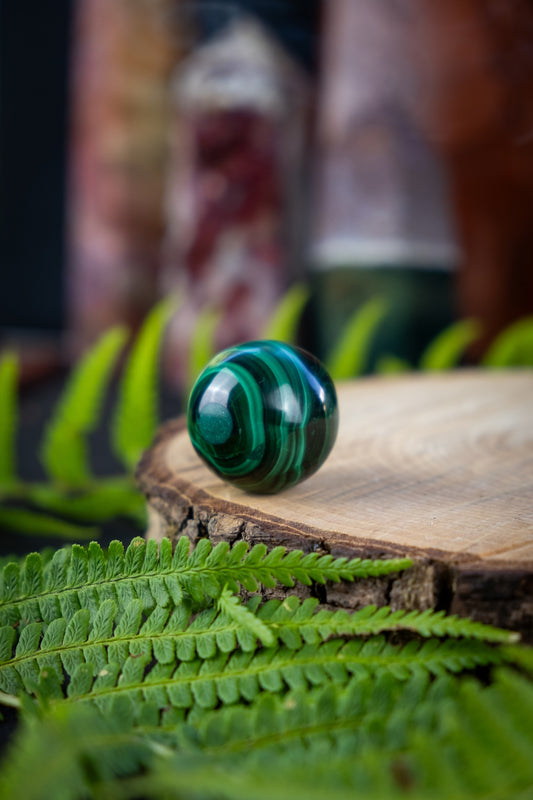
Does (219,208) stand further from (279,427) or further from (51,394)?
(279,427)

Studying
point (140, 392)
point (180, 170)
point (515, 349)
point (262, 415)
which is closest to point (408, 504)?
point (262, 415)

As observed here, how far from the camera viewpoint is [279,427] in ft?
1.94

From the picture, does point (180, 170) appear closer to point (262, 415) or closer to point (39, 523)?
point (39, 523)

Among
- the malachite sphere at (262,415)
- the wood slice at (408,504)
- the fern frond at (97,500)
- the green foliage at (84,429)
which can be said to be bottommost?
the fern frond at (97,500)

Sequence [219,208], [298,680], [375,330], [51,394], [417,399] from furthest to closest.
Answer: [51,394] → [219,208] → [375,330] → [417,399] → [298,680]

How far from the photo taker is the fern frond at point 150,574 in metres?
0.53

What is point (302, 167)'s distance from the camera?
2.05 m

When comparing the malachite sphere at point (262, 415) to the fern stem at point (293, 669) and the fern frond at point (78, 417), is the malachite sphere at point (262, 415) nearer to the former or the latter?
the fern stem at point (293, 669)

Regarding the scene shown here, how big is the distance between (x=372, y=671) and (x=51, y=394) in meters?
1.81

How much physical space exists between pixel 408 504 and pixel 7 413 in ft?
1.93

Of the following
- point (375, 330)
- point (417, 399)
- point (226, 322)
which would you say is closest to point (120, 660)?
point (417, 399)

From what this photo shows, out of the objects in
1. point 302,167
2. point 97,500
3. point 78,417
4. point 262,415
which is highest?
point 302,167

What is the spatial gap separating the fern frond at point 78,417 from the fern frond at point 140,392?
33mm

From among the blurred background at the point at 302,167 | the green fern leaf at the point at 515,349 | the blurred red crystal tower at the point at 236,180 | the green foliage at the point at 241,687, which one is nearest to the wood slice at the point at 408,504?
the green foliage at the point at 241,687
